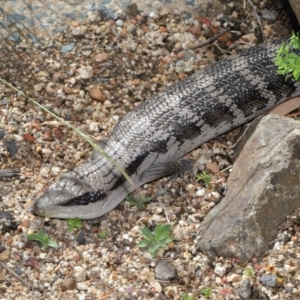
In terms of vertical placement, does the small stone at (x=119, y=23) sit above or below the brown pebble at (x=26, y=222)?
above

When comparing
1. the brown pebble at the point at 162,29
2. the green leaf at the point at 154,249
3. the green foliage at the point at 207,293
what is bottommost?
the green foliage at the point at 207,293

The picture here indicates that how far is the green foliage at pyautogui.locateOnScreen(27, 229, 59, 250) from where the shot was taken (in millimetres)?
4547

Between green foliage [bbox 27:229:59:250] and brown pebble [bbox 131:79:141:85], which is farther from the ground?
brown pebble [bbox 131:79:141:85]

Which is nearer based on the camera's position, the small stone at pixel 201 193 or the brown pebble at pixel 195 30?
the small stone at pixel 201 193

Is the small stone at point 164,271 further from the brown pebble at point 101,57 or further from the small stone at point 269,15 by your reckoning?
the small stone at point 269,15

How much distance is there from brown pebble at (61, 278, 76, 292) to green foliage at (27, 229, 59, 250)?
1.00 feet

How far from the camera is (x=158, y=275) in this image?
4.40 m

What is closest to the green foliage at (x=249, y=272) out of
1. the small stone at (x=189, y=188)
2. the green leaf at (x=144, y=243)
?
the green leaf at (x=144, y=243)

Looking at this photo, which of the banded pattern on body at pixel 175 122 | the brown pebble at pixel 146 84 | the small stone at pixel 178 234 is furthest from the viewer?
the brown pebble at pixel 146 84

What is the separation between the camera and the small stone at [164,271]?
14.4 ft

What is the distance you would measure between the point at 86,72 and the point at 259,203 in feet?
6.63

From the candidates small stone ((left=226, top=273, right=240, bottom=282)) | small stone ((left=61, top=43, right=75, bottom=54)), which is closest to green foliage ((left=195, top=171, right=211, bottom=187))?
small stone ((left=226, top=273, right=240, bottom=282))

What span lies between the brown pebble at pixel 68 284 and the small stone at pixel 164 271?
1.72 ft

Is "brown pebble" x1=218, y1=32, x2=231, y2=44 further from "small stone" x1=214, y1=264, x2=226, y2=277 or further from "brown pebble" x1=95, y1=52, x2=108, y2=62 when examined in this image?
"small stone" x1=214, y1=264, x2=226, y2=277
